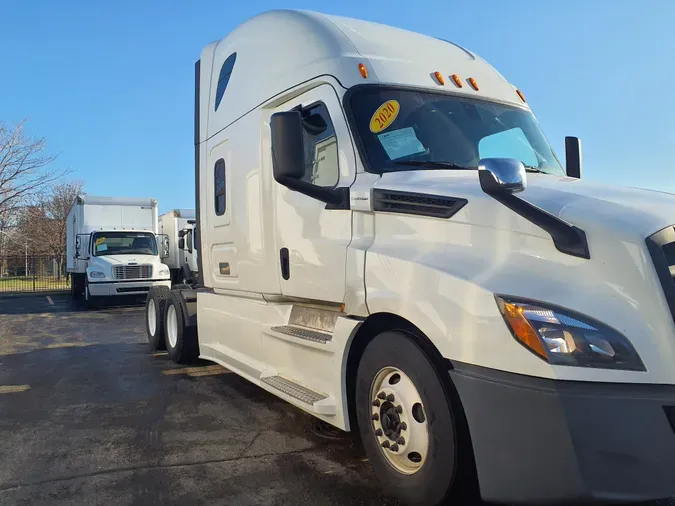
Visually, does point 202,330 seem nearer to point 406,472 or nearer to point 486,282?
point 406,472

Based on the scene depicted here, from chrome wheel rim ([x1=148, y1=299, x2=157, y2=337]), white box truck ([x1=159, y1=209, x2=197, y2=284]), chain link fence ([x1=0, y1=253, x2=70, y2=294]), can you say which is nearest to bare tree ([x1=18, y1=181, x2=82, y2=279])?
chain link fence ([x1=0, y1=253, x2=70, y2=294])

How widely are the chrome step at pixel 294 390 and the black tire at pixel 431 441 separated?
0.72m

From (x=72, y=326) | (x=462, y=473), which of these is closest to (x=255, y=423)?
(x=462, y=473)

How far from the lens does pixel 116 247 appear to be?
18406 millimetres

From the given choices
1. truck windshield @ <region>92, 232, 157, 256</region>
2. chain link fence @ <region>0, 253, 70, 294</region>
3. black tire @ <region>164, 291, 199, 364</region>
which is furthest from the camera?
chain link fence @ <region>0, 253, 70, 294</region>

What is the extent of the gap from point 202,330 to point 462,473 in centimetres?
444

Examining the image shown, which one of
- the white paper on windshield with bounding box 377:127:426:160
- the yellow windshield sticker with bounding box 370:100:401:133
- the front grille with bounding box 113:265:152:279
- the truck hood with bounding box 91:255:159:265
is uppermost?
the yellow windshield sticker with bounding box 370:100:401:133

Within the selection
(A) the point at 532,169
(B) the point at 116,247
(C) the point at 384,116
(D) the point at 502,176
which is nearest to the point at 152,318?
(C) the point at 384,116

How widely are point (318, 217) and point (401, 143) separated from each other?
791 millimetres

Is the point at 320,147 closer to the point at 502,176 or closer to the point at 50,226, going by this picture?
the point at 502,176

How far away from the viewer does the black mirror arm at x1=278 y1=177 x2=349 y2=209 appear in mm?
3842

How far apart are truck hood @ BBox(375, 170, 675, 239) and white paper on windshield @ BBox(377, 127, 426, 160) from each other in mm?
270

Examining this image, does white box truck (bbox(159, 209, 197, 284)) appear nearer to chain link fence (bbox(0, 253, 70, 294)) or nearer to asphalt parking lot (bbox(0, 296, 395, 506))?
chain link fence (bbox(0, 253, 70, 294))

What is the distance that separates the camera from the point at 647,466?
2.37 metres
